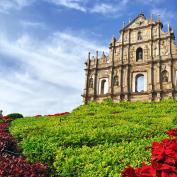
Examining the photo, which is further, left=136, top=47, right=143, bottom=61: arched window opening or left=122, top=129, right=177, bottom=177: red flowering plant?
left=136, top=47, right=143, bottom=61: arched window opening

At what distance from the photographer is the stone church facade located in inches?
1578

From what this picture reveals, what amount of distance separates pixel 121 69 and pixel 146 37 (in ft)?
17.5

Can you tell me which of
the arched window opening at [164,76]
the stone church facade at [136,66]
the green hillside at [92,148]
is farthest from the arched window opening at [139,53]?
the green hillside at [92,148]

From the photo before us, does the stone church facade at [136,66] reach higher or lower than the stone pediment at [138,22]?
lower

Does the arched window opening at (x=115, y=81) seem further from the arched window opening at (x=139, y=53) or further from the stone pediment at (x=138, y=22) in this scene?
the stone pediment at (x=138, y=22)

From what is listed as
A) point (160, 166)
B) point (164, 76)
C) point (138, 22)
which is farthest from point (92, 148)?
point (138, 22)

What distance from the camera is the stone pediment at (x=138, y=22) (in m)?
44.7

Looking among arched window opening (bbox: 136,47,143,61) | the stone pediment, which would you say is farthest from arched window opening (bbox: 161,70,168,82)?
the stone pediment

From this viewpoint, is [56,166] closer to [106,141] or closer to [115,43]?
[106,141]

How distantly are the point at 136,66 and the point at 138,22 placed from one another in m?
6.55

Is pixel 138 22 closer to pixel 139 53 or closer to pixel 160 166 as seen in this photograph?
pixel 139 53

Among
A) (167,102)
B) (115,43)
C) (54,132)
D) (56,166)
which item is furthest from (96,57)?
(56,166)

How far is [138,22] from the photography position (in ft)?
148

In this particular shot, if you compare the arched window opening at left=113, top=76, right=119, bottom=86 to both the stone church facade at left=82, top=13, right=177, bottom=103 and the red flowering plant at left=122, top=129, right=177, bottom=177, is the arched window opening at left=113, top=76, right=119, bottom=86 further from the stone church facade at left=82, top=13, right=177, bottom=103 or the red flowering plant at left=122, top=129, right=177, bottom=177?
the red flowering plant at left=122, top=129, right=177, bottom=177
